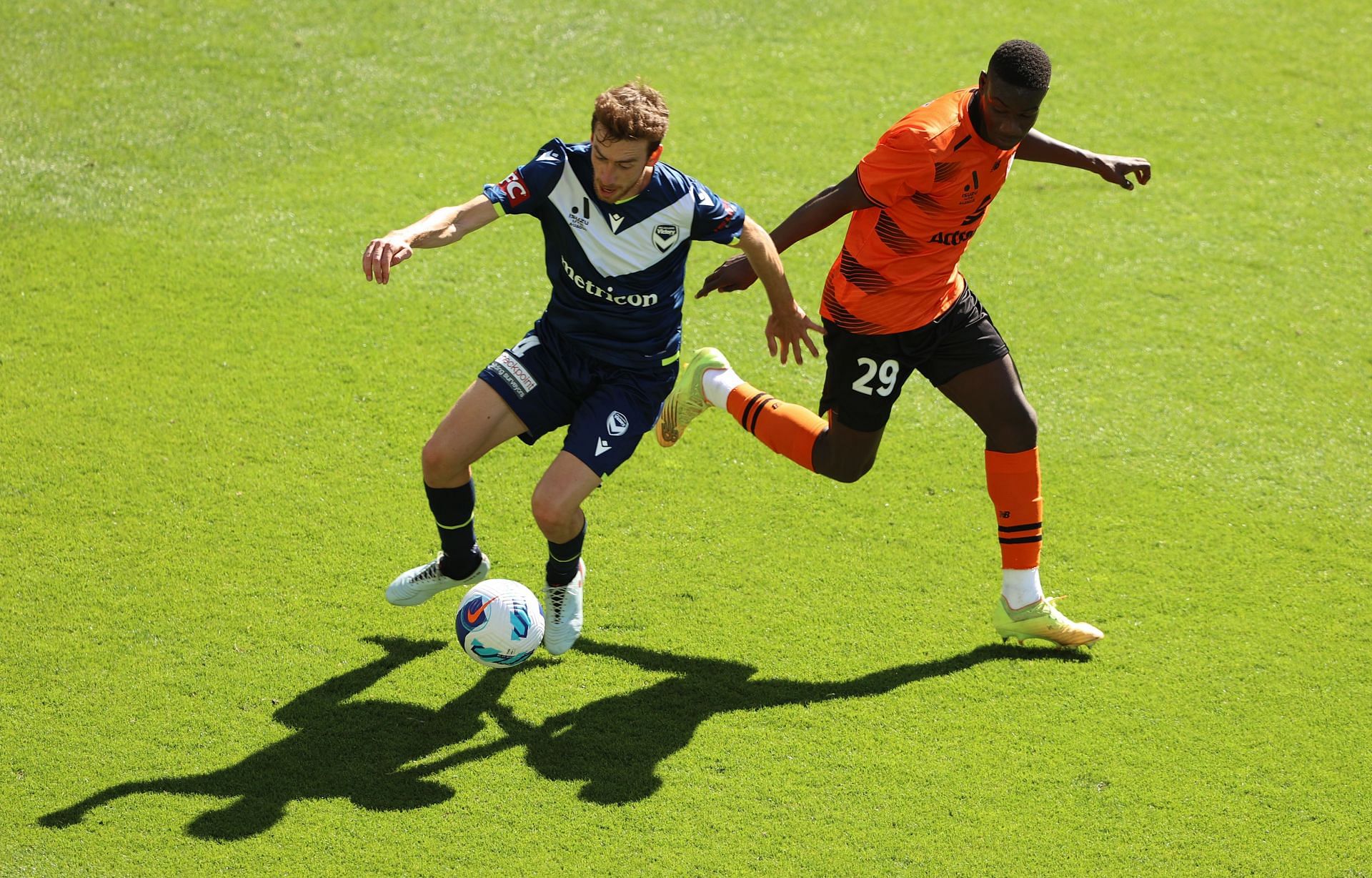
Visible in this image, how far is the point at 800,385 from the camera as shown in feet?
24.2

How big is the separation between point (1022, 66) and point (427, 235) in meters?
2.42

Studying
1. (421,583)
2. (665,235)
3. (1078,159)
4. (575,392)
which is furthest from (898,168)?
(421,583)

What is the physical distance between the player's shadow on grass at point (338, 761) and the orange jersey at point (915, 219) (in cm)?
228

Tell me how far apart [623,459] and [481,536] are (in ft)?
3.84

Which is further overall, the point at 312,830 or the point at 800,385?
the point at 800,385

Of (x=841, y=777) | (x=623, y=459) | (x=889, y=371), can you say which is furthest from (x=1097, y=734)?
(x=623, y=459)

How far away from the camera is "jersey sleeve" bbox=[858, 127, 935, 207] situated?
526 cm

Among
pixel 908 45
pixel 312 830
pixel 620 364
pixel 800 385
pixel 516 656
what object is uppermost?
pixel 908 45

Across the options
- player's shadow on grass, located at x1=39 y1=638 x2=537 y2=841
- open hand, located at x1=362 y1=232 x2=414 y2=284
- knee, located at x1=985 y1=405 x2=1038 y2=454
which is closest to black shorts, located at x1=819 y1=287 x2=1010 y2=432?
knee, located at x1=985 y1=405 x2=1038 y2=454

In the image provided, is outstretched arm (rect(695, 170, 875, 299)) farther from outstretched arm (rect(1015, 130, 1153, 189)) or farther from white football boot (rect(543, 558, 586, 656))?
white football boot (rect(543, 558, 586, 656))

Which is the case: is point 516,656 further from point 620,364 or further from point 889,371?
point 889,371

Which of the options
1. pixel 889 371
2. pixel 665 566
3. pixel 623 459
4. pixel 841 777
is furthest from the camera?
pixel 665 566

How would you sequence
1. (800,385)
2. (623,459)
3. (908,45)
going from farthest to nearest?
(908,45)
(800,385)
(623,459)

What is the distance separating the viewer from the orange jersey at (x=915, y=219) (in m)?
5.29
